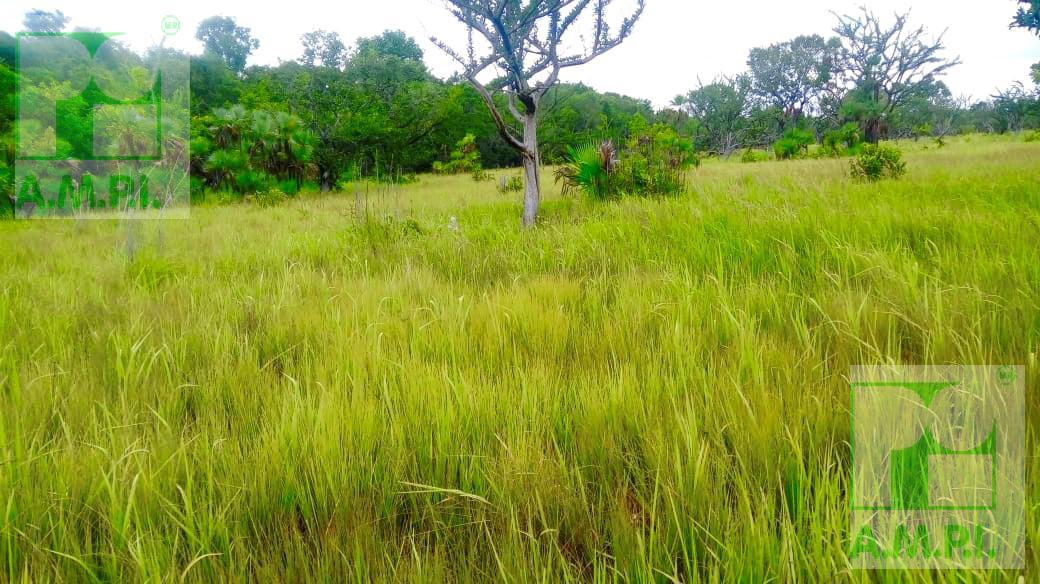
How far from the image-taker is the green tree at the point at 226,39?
4441 centimetres

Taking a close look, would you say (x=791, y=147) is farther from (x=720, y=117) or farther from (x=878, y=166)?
(x=878, y=166)

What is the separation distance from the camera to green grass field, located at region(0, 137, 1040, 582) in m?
0.76

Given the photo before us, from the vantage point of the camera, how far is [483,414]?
115 cm

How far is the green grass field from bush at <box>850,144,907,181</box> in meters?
4.12

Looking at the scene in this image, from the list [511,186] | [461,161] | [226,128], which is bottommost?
[511,186]

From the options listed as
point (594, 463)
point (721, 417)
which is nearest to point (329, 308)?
point (594, 463)

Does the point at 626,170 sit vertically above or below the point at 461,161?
below

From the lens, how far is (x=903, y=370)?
1139 millimetres

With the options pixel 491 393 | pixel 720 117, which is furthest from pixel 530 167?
pixel 720 117

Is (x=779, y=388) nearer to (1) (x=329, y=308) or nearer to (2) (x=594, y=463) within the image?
(2) (x=594, y=463)

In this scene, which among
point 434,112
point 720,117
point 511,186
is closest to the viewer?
point 511,186

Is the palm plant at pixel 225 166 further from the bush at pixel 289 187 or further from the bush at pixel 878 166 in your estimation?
the bush at pixel 878 166
